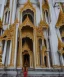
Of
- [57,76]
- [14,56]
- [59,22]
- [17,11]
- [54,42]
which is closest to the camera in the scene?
[57,76]

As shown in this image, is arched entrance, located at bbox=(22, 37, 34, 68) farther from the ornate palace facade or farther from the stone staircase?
the stone staircase

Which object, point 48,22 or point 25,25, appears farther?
point 48,22

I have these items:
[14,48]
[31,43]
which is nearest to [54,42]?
[31,43]

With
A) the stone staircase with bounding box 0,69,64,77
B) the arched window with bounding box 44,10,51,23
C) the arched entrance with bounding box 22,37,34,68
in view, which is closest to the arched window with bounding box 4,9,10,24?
the arched entrance with bounding box 22,37,34,68

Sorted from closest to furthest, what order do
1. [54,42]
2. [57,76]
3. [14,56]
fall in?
[57,76]
[14,56]
[54,42]

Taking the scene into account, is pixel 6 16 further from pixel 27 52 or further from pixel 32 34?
pixel 27 52

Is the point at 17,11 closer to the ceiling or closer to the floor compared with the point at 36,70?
closer to the ceiling

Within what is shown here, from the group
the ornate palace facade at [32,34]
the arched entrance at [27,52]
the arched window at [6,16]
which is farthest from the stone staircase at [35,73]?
the arched window at [6,16]

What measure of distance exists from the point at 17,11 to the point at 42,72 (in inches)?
213

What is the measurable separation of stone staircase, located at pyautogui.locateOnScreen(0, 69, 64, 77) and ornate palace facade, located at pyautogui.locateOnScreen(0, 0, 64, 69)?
0.33 metres

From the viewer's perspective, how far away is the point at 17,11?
14.5 m

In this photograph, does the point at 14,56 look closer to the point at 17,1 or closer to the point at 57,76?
the point at 57,76

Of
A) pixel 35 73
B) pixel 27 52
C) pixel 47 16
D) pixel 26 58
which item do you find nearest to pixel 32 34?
pixel 27 52

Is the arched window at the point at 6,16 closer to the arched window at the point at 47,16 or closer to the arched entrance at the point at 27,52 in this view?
the arched entrance at the point at 27,52
